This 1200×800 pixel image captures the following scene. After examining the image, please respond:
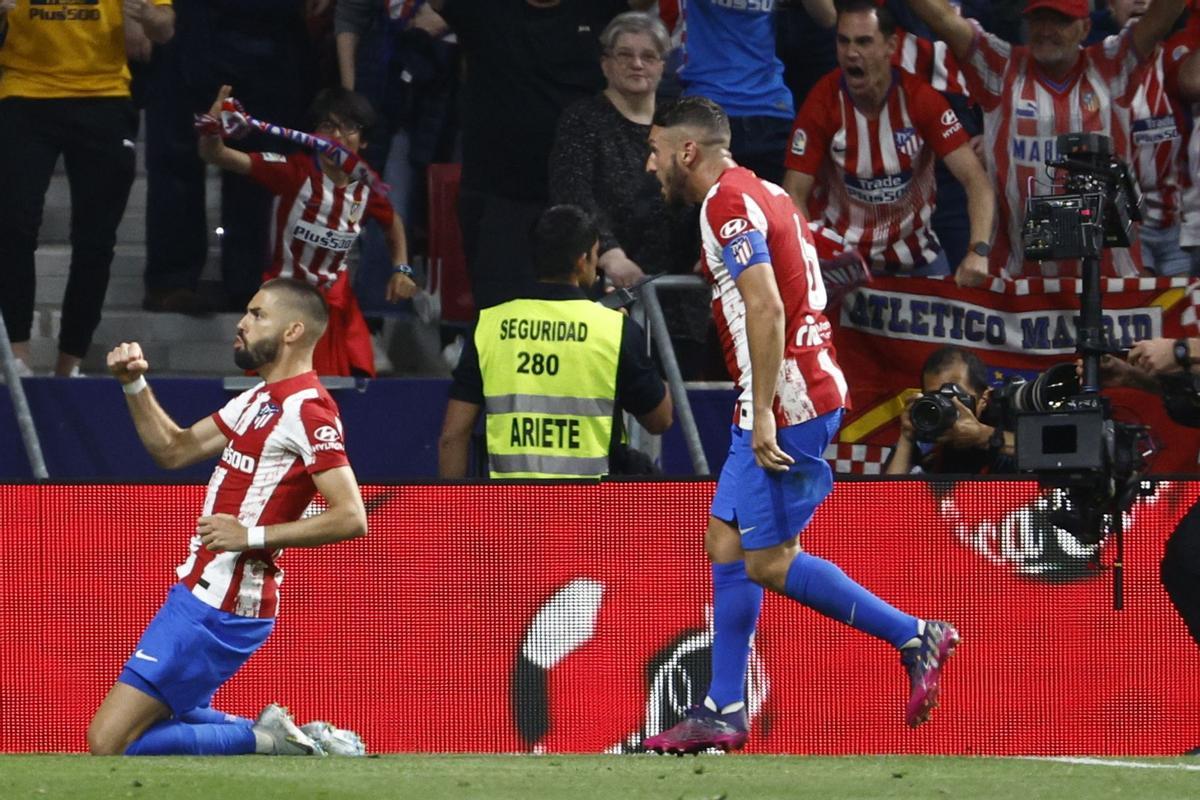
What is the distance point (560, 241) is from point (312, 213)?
1902mm

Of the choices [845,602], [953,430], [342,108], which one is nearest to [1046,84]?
[953,430]

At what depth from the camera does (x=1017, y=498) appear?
7.84m

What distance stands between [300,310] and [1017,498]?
103 inches

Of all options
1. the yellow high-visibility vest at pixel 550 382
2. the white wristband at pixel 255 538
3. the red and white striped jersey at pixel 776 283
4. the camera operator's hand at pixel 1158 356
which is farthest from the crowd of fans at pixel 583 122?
the white wristband at pixel 255 538

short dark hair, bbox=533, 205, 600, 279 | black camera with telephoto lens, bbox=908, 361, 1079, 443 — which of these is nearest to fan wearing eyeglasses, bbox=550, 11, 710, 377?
short dark hair, bbox=533, 205, 600, 279

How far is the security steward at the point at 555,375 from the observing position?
26.6ft

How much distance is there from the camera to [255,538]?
6.68 metres

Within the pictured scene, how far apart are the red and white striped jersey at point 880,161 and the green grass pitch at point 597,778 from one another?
10.8ft

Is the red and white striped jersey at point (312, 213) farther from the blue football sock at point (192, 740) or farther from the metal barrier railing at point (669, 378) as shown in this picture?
the blue football sock at point (192, 740)

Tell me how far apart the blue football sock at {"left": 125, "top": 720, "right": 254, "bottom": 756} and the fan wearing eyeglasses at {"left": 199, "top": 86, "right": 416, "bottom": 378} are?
279 centimetres

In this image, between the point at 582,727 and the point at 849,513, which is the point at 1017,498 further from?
the point at 582,727

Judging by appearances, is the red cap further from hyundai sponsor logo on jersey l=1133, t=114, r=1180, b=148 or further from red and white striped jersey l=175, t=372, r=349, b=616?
red and white striped jersey l=175, t=372, r=349, b=616

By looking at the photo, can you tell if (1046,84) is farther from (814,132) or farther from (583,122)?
(583,122)

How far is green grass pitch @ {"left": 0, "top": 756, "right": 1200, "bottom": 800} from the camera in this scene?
18.3 ft
